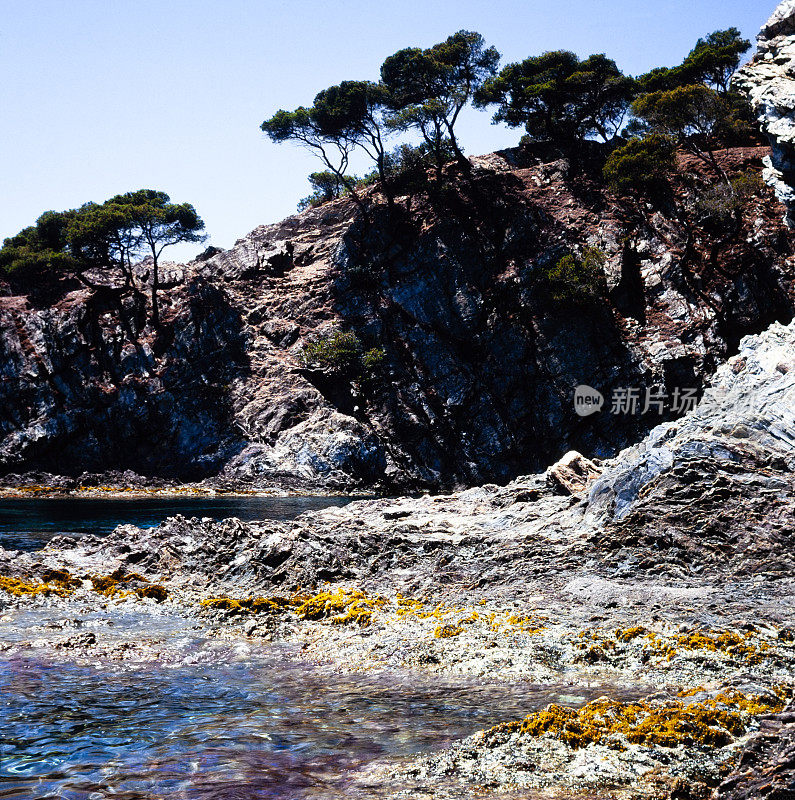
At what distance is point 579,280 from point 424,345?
16815 mm

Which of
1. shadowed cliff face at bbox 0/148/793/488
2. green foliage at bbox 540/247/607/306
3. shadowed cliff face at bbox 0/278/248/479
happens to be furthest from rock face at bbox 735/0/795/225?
shadowed cliff face at bbox 0/278/248/479

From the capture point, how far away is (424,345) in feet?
233

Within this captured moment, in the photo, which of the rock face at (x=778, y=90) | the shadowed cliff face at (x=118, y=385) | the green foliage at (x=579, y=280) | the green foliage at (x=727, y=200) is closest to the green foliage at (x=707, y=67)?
the green foliage at (x=727, y=200)

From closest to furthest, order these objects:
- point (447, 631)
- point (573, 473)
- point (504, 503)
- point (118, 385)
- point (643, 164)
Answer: point (447, 631)
point (504, 503)
point (573, 473)
point (643, 164)
point (118, 385)

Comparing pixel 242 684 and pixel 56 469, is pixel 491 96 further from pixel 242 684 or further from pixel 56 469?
pixel 242 684

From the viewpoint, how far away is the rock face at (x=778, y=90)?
131 feet

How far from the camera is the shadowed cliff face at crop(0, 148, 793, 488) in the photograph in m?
63.7

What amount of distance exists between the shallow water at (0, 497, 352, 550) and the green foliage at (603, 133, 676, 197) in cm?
4393

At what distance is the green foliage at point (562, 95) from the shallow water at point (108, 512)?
179ft

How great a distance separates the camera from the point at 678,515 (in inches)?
690

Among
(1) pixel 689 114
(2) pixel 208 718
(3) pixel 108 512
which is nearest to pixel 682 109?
(1) pixel 689 114

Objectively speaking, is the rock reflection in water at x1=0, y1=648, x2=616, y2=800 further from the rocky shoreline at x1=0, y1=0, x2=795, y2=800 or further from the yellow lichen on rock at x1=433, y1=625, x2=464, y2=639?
the yellow lichen on rock at x1=433, y1=625, x2=464, y2=639

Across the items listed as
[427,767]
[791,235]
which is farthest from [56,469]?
[791,235]

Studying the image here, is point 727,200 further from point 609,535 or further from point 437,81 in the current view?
point 609,535
